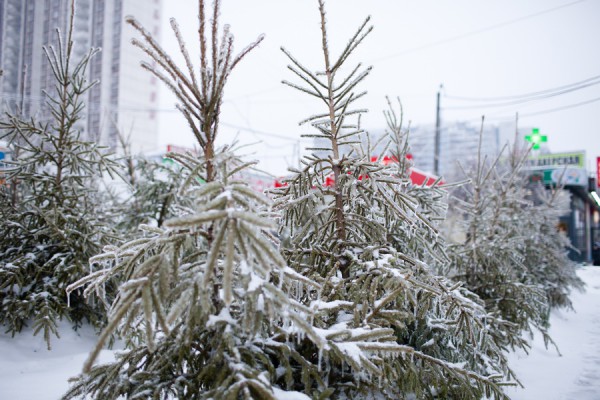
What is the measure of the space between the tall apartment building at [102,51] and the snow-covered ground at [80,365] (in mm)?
43973

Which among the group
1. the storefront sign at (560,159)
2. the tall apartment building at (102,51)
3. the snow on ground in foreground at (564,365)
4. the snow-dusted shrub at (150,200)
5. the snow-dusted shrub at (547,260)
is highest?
the tall apartment building at (102,51)

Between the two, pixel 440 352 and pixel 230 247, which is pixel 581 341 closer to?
pixel 440 352

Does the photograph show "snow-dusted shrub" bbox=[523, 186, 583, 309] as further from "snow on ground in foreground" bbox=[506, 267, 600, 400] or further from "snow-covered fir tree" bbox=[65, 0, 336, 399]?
"snow-covered fir tree" bbox=[65, 0, 336, 399]

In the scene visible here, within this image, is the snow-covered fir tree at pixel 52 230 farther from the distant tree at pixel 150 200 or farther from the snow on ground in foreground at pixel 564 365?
the snow on ground in foreground at pixel 564 365

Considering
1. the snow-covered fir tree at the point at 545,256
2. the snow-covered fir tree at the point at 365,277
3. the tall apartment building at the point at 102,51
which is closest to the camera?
the snow-covered fir tree at the point at 365,277

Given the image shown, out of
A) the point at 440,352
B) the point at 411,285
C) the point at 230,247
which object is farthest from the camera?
the point at 440,352

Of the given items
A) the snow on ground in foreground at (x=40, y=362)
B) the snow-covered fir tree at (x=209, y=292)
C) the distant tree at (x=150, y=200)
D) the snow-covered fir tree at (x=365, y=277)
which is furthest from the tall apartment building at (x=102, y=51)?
the snow-covered fir tree at (x=209, y=292)

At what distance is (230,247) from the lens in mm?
1657

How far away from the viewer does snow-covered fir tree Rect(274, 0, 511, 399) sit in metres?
2.43

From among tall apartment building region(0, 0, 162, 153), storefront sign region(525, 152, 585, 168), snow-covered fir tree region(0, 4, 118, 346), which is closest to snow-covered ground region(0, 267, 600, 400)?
snow-covered fir tree region(0, 4, 118, 346)

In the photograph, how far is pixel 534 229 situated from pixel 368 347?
400 inches

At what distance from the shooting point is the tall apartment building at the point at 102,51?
4634 cm

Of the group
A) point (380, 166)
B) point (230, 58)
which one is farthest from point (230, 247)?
point (380, 166)

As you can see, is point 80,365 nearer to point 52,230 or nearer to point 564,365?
point 52,230
